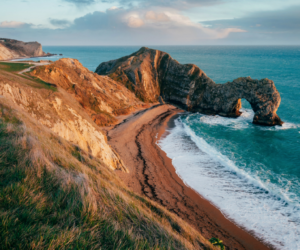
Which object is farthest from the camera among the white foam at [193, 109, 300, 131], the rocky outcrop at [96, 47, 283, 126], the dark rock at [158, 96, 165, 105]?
the dark rock at [158, 96, 165, 105]

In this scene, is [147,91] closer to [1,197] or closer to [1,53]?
[1,197]

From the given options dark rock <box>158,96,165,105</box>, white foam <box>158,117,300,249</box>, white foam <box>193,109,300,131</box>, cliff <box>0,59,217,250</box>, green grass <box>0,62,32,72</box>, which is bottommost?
white foam <box>158,117,300,249</box>

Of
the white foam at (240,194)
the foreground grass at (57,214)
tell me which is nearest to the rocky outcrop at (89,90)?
the white foam at (240,194)

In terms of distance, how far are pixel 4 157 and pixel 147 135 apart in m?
26.7

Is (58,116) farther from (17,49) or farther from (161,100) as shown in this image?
(17,49)

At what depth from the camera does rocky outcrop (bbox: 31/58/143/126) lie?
109ft

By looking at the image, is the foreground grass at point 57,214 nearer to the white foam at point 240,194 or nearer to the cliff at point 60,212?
the cliff at point 60,212

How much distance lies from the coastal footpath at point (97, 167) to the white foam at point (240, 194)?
1.28 meters

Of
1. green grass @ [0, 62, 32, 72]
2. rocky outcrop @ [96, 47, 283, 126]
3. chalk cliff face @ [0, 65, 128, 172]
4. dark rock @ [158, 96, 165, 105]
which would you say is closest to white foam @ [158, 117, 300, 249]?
chalk cliff face @ [0, 65, 128, 172]

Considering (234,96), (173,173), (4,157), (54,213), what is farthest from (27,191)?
(234,96)

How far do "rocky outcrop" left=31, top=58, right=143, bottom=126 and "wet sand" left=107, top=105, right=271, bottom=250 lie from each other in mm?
4196

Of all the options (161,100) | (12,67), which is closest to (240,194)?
(161,100)

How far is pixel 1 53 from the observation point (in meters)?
98.4

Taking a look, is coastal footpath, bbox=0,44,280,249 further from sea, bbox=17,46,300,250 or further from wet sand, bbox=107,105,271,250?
sea, bbox=17,46,300,250
